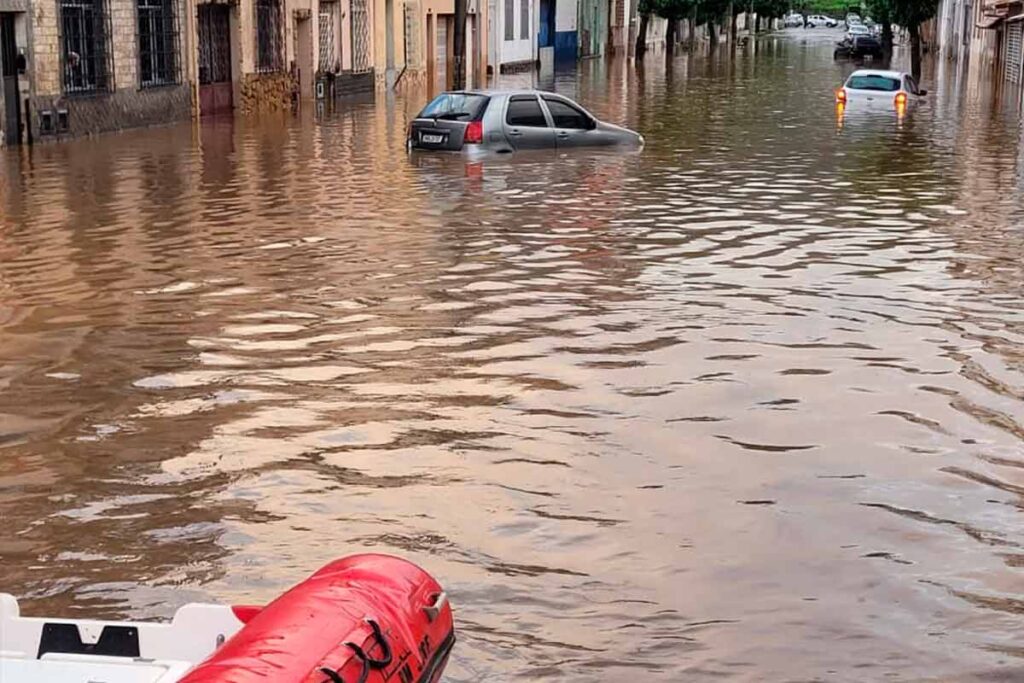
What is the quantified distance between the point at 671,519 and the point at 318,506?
5.37ft

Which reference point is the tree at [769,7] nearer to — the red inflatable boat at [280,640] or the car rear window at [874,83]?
the car rear window at [874,83]

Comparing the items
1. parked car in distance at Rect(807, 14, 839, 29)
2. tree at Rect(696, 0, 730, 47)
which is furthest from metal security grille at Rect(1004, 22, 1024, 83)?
parked car in distance at Rect(807, 14, 839, 29)

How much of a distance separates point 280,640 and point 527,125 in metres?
19.3

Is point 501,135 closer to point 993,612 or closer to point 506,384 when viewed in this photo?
point 506,384

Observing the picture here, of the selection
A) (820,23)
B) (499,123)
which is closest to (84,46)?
(499,123)

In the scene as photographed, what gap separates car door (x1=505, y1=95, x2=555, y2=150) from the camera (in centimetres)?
2262

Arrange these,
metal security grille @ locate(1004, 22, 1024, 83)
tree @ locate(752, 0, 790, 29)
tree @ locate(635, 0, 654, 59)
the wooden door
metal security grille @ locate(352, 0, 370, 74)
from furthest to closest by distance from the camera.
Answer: tree @ locate(752, 0, 790, 29)
tree @ locate(635, 0, 654, 59)
metal security grille @ locate(1004, 22, 1024, 83)
metal security grille @ locate(352, 0, 370, 74)
the wooden door

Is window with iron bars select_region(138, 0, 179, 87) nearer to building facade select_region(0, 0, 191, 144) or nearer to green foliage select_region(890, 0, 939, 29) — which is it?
building facade select_region(0, 0, 191, 144)

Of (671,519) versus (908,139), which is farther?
(908,139)

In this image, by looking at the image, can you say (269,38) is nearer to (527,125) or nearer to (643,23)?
(527,125)

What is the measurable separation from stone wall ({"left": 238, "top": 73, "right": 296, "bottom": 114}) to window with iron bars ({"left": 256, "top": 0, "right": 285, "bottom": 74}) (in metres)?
0.27

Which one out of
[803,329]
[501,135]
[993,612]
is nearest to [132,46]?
[501,135]

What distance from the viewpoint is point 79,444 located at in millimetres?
8086

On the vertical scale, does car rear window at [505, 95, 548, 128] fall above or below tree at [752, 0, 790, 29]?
below
